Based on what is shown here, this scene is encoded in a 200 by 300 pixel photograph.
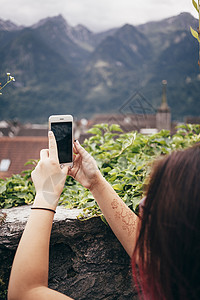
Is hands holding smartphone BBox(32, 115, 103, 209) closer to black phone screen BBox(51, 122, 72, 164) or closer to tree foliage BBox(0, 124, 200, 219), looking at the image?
black phone screen BBox(51, 122, 72, 164)

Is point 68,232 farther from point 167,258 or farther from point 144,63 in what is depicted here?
point 144,63

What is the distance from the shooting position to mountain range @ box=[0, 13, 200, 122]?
9.49 metres

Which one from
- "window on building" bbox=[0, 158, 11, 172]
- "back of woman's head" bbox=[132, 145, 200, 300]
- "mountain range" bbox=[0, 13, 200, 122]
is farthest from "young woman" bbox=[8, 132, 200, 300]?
"window on building" bbox=[0, 158, 11, 172]

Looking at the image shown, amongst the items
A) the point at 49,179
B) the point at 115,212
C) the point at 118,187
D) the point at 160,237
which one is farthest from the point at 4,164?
the point at 160,237

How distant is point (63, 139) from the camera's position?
1149 mm

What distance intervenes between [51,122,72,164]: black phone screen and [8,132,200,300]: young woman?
28cm

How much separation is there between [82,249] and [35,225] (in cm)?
59

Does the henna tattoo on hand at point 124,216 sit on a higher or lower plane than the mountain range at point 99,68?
lower

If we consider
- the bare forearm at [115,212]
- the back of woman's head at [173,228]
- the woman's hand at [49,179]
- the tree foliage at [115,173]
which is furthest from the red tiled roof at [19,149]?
the back of woman's head at [173,228]

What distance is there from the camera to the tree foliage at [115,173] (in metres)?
1.36

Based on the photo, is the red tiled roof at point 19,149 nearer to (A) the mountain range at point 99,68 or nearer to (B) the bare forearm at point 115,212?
(A) the mountain range at point 99,68

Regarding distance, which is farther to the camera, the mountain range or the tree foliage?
the mountain range

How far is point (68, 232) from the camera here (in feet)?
4.08

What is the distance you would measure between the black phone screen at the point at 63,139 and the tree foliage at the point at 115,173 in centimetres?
29
